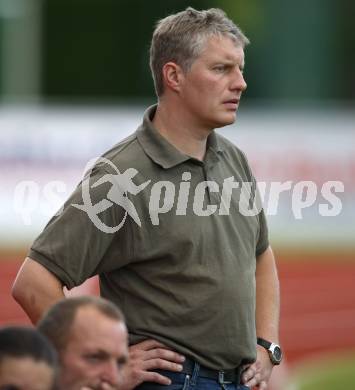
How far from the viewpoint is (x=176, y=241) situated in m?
4.84

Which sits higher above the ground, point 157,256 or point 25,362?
point 25,362

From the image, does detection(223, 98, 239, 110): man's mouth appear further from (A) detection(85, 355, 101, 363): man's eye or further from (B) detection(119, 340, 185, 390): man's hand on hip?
(A) detection(85, 355, 101, 363): man's eye

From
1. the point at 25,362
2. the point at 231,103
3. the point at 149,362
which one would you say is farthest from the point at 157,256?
the point at 25,362

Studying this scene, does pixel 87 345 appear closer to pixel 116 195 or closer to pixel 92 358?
pixel 92 358

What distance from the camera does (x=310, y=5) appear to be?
2123cm

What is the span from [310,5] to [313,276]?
5.15 metres

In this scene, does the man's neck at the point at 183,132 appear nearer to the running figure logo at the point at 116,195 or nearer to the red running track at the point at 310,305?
the running figure logo at the point at 116,195

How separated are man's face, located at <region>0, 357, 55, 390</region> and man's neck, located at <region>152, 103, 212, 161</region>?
5.88 ft

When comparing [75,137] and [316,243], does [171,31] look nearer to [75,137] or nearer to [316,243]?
[75,137]

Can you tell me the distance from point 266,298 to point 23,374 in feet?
7.22

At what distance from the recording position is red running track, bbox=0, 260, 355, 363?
1451 centimetres

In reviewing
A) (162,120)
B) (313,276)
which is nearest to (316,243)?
(313,276)

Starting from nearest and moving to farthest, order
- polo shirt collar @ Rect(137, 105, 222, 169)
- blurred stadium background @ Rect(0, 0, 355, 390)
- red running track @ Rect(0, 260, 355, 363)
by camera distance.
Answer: polo shirt collar @ Rect(137, 105, 222, 169) → red running track @ Rect(0, 260, 355, 363) → blurred stadium background @ Rect(0, 0, 355, 390)

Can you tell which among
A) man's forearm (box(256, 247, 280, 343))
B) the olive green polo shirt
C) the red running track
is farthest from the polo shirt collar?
the red running track
